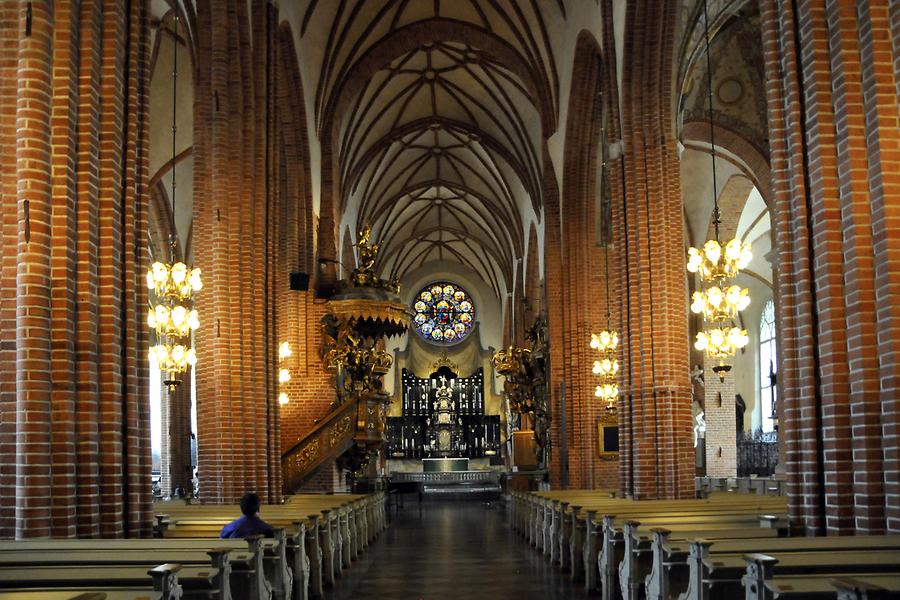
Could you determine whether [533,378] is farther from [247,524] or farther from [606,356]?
[247,524]

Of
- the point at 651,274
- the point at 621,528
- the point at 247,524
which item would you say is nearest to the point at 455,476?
the point at 651,274

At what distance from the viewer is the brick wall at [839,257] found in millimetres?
7531

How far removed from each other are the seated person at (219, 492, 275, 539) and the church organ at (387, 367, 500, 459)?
126ft

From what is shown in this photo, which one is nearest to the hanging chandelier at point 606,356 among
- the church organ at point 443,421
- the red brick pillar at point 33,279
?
the red brick pillar at point 33,279

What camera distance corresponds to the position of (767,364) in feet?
118

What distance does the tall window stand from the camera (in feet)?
116

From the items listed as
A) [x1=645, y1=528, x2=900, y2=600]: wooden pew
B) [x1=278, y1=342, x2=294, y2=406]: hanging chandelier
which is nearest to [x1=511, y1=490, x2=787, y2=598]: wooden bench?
[x1=645, y1=528, x2=900, y2=600]: wooden pew

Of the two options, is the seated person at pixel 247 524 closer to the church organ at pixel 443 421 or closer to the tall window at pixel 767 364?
the tall window at pixel 767 364

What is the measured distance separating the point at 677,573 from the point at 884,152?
3.79 m

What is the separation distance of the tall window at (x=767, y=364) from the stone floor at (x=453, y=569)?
55.4 feet

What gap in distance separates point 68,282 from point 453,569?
747 centimetres

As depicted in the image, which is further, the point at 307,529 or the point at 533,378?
the point at 533,378

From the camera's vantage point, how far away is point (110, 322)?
8391 millimetres

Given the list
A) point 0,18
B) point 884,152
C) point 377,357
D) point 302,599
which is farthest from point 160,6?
point 884,152
